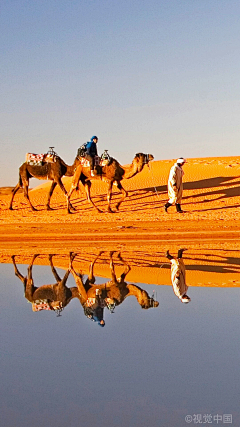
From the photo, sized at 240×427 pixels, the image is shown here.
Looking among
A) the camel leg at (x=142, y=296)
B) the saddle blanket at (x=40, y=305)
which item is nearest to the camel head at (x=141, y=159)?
the camel leg at (x=142, y=296)

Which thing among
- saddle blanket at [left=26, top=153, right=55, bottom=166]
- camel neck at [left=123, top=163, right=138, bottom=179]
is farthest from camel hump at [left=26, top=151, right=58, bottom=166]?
camel neck at [left=123, top=163, right=138, bottom=179]

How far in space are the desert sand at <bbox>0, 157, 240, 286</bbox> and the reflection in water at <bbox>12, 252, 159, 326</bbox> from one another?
0.57 m

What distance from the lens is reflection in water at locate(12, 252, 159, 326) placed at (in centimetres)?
727

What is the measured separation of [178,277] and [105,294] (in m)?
1.64

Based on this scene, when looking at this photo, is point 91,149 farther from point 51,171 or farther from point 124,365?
point 124,365

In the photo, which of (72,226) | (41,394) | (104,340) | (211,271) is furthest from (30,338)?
Answer: (72,226)

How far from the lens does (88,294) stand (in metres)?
8.01

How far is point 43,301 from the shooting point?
770 cm

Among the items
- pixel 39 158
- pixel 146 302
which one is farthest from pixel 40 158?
pixel 146 302

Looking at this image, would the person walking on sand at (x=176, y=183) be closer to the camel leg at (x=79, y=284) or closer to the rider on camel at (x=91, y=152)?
the rider on camel at (x=91, y=152)

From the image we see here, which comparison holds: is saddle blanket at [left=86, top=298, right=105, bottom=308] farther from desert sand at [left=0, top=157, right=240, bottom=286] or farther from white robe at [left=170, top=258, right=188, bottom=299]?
desert sand at [left=0, top=157, right=240, bottom=286]

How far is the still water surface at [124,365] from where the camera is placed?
12.9 feet

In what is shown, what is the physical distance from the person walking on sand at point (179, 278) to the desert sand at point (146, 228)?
0.12 meters

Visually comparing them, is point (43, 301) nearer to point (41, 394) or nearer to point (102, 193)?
point (41, 394)
